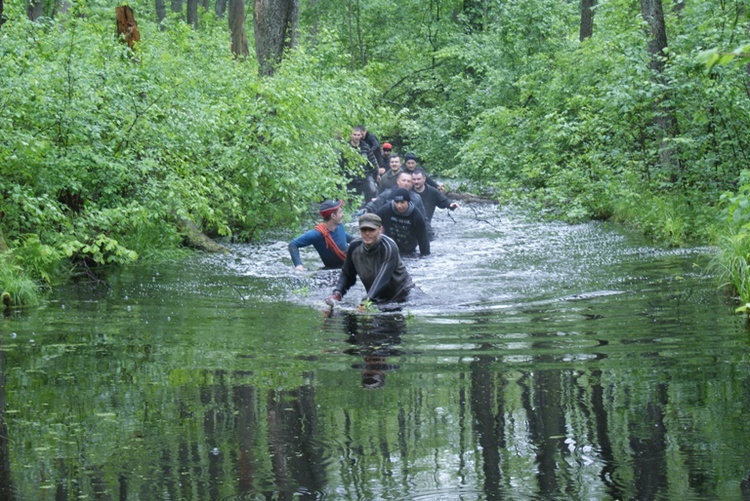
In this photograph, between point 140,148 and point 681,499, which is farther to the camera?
point 140,148

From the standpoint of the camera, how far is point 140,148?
12.9 meters

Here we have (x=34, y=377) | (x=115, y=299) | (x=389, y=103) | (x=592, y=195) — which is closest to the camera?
(x=34, y=377)

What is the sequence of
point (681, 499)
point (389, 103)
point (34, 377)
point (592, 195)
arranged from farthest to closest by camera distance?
point (389, 103), point (592, 195), point (34, 377), point (681, 499)

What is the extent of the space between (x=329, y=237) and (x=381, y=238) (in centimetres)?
256

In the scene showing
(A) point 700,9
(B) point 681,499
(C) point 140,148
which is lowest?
(B) point 681,499

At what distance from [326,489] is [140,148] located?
9138 millimetres

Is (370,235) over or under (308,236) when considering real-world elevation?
over

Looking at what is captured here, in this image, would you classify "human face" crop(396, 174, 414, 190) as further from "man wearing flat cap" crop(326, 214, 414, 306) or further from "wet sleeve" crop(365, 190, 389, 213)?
"man wearing flat cap" crop(326, 214, 414, 306)

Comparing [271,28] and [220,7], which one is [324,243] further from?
[220,7]

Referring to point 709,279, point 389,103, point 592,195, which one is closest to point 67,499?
point 709,279

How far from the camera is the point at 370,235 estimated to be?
1071cm

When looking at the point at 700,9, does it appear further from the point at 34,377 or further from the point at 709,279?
the point at 34,377

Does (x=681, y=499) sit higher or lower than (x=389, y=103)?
lower

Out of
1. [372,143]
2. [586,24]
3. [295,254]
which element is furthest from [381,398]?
[586,24]
